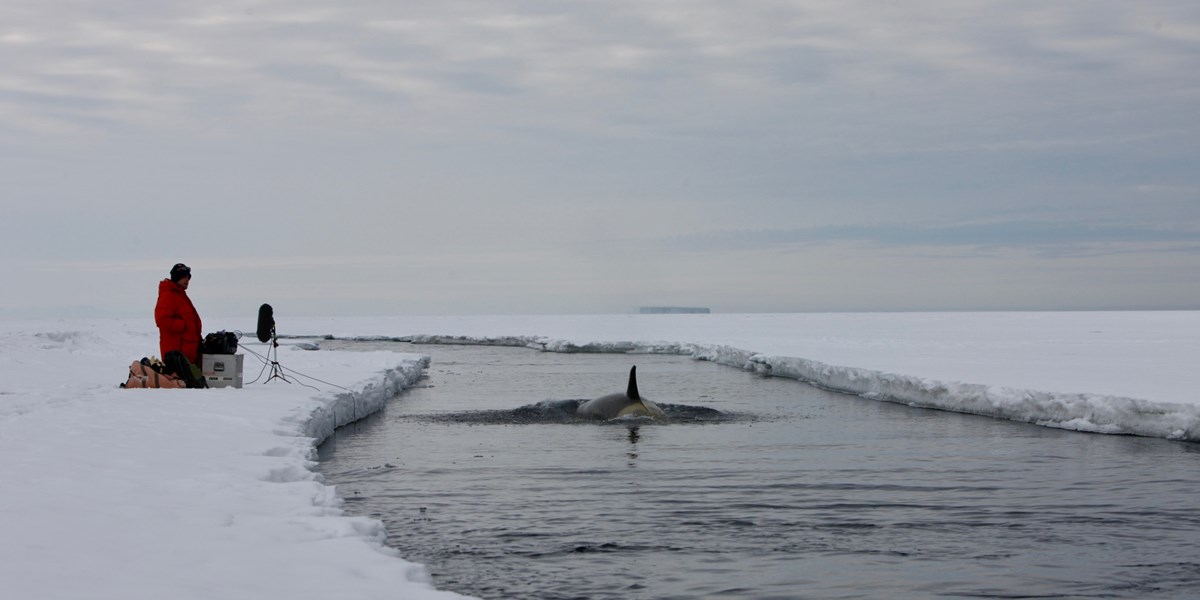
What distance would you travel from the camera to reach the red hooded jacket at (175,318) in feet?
53.2

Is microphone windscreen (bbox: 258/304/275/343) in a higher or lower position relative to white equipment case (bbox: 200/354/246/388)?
higher

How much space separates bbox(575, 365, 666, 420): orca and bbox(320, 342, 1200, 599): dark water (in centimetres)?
54

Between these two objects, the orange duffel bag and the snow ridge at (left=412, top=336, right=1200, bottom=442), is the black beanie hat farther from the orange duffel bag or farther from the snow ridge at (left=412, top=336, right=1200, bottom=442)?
the snow ridge at (left=412, top=336, right=1200, bottom=442)

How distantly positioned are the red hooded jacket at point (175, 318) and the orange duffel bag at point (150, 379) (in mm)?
396

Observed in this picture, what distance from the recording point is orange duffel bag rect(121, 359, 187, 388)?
1702 centimetres

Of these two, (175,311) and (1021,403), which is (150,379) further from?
(1021,403)

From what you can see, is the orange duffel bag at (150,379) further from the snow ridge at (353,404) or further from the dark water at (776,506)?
the dark water at (776,506)

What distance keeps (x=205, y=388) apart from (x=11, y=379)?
17.5ft

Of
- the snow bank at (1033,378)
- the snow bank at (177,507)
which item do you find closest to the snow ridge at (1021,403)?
the snow bank at (1033,378)

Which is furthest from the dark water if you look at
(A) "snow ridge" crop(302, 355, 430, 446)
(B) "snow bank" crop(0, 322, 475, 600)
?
(B) "snow bank" crop(0, 322, 475, 600)

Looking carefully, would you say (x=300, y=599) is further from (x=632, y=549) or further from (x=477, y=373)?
(x=477, y=373)

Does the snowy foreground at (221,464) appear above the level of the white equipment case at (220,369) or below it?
below

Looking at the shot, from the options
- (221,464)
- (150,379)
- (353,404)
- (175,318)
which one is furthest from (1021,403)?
(150,379)

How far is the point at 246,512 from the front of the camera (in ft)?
Result: 25.8
